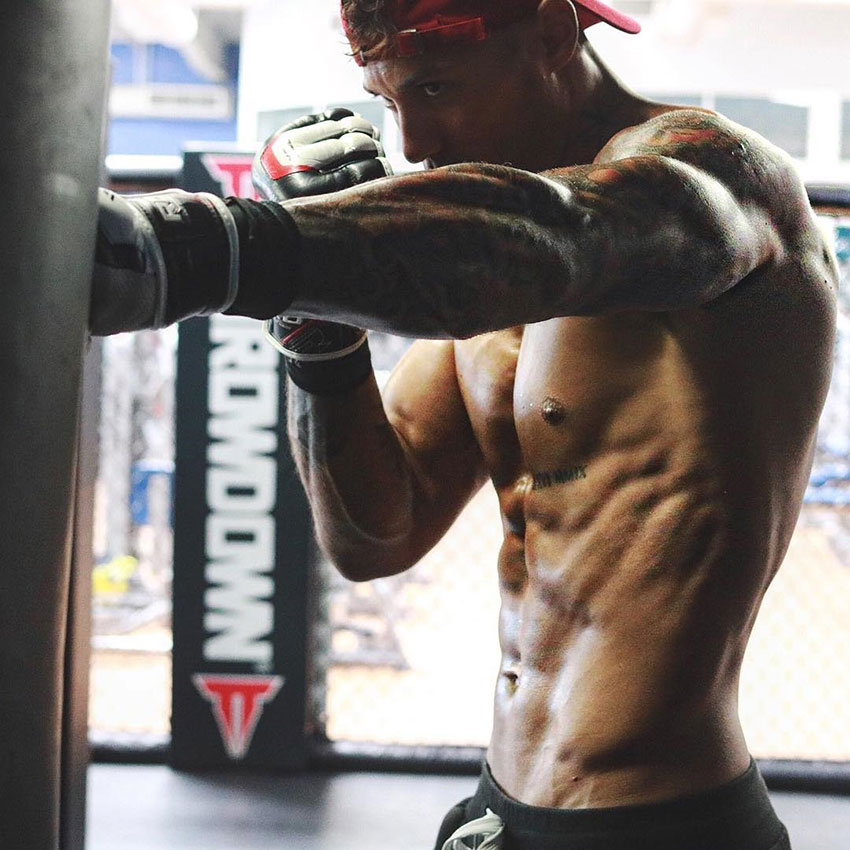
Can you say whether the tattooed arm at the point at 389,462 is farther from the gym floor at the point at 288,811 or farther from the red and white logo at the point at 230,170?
the red and white logo at the point at 230,170

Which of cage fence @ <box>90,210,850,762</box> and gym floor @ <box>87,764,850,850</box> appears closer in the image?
gym floor @ <box>87,764,850,850</box>

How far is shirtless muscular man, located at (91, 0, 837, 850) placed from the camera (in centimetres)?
78

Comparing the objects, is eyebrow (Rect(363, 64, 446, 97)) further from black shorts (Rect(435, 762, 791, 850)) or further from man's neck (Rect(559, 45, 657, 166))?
black shorts (Rect(435, 762, 791, 850))

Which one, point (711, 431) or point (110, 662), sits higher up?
point (711, 431)

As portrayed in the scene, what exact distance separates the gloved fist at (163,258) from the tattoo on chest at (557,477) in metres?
0.49

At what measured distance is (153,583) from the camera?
428 centimetres

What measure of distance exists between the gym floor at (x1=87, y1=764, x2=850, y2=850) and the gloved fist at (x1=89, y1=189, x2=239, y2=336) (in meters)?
1.79

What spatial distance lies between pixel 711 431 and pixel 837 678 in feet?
11.1

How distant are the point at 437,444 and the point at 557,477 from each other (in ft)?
0.78

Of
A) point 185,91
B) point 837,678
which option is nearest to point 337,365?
point 837,678

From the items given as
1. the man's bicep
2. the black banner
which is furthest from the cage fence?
the man's bicep

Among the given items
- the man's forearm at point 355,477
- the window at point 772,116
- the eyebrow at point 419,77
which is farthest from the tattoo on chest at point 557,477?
the window at point 772,116

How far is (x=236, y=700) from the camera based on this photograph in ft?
8.18

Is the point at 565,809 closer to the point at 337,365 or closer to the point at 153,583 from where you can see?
the point at 337,365
